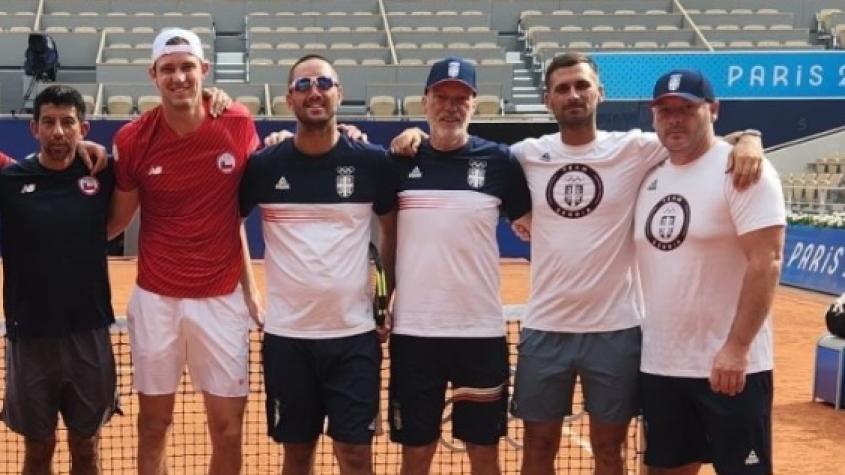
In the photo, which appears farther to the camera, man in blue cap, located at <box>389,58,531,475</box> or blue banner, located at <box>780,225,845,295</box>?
blue banner, located at <box>780,225,845,295</box>

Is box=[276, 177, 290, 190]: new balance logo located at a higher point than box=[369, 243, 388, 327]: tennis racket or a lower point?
higher

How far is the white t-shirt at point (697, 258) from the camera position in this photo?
155 inches

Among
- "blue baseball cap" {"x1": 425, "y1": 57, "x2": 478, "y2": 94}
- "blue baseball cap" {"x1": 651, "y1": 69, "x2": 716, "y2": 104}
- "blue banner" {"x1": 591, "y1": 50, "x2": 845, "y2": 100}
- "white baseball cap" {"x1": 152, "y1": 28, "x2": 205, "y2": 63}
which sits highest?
"blue banner" {"x1": 591, "y1": 50, "x2": 845, "y2": 100}

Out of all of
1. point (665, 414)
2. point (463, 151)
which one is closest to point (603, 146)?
point (463, 151)

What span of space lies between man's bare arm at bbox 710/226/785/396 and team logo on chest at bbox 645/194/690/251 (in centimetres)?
25

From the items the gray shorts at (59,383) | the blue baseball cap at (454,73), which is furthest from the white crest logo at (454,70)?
the gray shorts at (59,383)

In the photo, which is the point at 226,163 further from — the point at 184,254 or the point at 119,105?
the point at 119,105

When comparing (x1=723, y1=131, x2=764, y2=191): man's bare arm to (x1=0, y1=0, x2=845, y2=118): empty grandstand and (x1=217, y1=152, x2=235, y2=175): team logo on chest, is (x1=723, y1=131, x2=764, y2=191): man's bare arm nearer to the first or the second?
(x1=217, y1=152, x2=235, y2=175): team logo on chest

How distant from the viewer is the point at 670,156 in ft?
13.8

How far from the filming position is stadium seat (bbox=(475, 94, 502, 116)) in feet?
71.2

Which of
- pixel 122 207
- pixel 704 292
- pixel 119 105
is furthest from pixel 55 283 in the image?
pixel 119 105

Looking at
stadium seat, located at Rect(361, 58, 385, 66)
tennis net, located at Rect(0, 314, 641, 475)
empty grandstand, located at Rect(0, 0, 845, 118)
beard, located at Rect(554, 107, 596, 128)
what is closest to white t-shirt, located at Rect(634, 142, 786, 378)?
beard, located at Rect(554, 107, 596, 128)

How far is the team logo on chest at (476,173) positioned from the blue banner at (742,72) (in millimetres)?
14494

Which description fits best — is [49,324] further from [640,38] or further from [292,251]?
[640,38]
